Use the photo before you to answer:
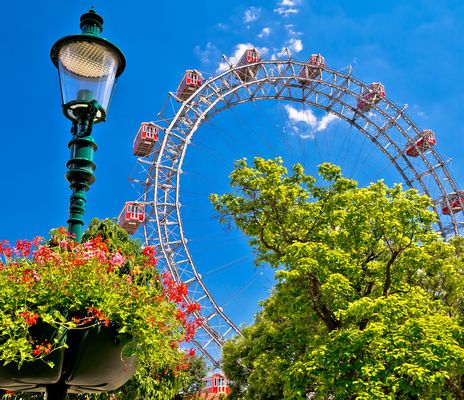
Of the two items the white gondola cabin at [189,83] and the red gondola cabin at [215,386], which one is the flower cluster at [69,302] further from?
the white gondola cabin at [189,83]

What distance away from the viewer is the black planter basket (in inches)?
148

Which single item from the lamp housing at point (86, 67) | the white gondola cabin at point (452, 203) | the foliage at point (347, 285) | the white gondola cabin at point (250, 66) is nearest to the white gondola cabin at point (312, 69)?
the white gondola cabin at point (250, 66)

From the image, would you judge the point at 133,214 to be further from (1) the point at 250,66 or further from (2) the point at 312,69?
(2) the point at 312,69

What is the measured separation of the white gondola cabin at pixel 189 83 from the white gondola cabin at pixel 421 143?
17711 mm

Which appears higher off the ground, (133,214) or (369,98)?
(369,98)

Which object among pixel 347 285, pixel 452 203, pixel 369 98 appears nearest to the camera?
pixel 347 285

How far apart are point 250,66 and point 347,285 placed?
87.1 feet

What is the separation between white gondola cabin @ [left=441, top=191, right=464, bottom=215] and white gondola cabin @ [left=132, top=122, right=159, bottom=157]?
2368 centimetres

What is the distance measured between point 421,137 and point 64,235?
40.4 m

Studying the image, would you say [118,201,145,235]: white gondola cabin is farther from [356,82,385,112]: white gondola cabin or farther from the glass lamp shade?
the glass lamp shade

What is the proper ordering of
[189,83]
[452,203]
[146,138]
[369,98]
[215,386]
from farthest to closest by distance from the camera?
[452,203], [369,98], [189,83], [146,138], [215,386]

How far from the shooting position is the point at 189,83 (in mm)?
33250

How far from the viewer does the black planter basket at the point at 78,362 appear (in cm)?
375

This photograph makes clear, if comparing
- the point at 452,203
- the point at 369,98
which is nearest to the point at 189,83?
the point at 369,98
